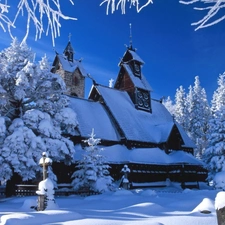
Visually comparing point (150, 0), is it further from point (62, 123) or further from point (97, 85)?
point (97, 85)

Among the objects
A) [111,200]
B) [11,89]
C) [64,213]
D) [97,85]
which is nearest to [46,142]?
[11,89]

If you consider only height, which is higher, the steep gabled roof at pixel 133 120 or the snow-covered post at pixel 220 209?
the steep gabled roof at pixel 133 120

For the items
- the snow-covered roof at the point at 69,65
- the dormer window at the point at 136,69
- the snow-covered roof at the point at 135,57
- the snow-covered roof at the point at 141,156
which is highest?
the snow-covered roof at the point at 69,65

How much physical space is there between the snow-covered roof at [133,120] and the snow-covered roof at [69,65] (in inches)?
465

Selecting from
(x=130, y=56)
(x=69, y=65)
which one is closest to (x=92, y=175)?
(x=130, y=56)

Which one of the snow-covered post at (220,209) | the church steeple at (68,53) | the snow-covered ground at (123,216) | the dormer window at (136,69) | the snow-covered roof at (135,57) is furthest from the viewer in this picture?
the church steeple at (68,53)

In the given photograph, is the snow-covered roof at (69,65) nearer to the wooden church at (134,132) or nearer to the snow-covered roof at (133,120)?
the wooden church at (134,132)

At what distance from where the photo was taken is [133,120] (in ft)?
99.4

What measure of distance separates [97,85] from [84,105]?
3.95 meters

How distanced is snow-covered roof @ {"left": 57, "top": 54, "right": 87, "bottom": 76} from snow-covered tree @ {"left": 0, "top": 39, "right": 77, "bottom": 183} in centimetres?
2052

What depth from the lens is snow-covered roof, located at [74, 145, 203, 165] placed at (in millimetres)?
24266

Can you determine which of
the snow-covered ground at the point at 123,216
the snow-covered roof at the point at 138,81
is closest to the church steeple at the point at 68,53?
the snow-covered roof at the point at 138,81

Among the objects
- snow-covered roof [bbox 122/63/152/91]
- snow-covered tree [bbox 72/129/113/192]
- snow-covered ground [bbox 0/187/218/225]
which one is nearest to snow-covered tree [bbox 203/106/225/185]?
snow-covered roof [bbox 122/63/152/91]

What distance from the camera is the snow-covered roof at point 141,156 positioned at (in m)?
24.3
